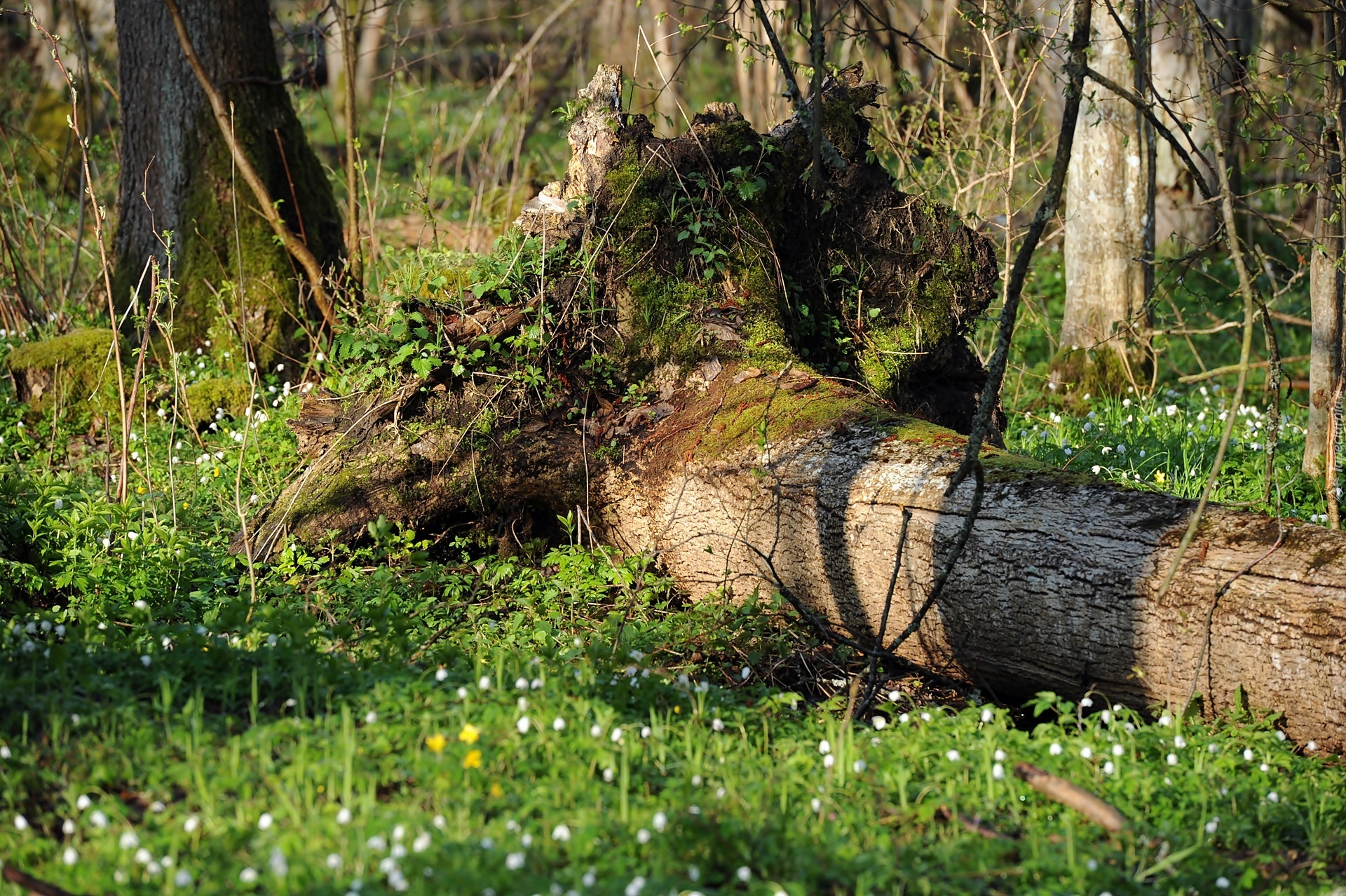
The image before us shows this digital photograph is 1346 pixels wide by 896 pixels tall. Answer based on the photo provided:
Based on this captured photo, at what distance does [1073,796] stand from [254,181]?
5.93 metres

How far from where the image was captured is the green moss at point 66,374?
22.6 feet

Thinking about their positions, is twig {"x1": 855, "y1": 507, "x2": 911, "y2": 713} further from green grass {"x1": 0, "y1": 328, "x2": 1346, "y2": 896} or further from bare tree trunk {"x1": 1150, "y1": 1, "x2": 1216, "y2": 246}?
bare tree trunk {"x1": 1150, "y1": 1, "x2": 1216, "y2": 246}

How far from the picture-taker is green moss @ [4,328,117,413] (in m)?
6.89

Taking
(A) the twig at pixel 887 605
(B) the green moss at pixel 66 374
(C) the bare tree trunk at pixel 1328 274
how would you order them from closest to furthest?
(A) the twig at pixel 887 605
(C) the bare tree trunk at pixel 1328 274
(B) the green moss at pixel 66 374

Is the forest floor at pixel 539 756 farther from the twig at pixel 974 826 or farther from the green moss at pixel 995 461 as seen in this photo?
the green moss at pixel 995 461

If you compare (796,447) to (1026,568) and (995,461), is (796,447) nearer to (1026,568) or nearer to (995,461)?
(995,461)

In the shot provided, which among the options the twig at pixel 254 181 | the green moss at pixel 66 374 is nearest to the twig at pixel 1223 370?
the twig at pixel 254 181

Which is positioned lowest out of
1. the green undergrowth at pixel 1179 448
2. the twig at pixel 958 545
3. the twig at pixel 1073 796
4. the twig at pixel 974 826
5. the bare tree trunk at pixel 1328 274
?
the twig at pixel 974 826

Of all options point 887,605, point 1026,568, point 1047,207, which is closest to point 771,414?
point 887,605

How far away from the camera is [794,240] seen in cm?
555

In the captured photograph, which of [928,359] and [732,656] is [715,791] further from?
[928,359]

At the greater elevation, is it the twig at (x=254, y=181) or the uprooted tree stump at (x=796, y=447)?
the twig at (x=254, y=181)

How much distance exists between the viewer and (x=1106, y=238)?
310 inches

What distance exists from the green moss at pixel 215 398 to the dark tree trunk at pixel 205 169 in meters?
0.36
